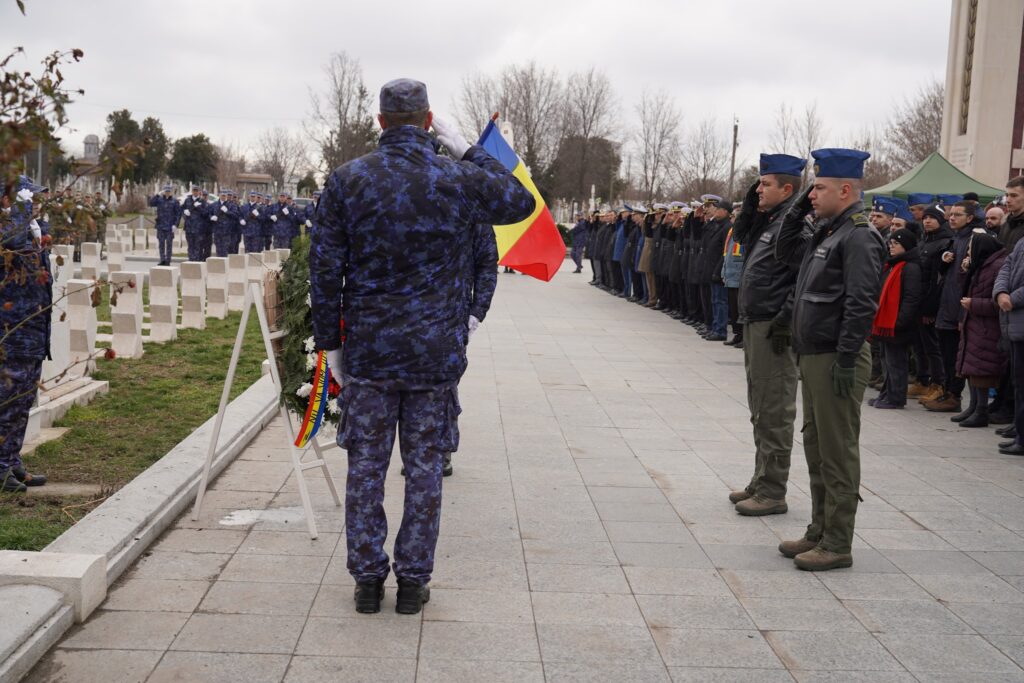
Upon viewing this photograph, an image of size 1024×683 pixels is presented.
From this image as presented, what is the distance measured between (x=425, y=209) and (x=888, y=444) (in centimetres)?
576

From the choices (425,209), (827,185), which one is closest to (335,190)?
(425,209)

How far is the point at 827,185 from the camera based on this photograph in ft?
17.7

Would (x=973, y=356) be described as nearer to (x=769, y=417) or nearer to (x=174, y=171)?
(x=769, y=417)

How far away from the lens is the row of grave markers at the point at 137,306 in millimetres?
9133

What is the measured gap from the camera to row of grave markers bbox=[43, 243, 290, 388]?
9.13m

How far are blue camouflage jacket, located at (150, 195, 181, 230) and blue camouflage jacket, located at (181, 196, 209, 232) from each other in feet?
1.66

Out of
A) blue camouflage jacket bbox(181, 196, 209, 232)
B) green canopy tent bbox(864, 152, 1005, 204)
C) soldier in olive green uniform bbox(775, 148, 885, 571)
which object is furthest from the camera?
blue camouflage jacket bbox(181, 196, 209, 232)

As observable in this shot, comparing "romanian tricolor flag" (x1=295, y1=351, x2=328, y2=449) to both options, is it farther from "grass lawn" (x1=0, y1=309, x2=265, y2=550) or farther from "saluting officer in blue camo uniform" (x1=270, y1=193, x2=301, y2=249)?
"saluting officer in blue camo uniform" (x1=270, y1=193, x2=301, y2=249)

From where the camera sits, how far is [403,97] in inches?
173

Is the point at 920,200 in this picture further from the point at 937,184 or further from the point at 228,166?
the point at 228,166

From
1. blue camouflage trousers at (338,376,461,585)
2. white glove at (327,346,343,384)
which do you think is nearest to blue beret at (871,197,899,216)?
blue camouflage trousers at (338,376,461,585)

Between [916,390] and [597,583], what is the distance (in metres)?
7.41

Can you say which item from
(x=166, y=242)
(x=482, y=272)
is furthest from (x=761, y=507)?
(x=166, y=242)

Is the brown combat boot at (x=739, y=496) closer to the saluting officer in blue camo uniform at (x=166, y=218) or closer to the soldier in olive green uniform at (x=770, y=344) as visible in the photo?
the soldier in olive green uniform at (x=770, y=344)
